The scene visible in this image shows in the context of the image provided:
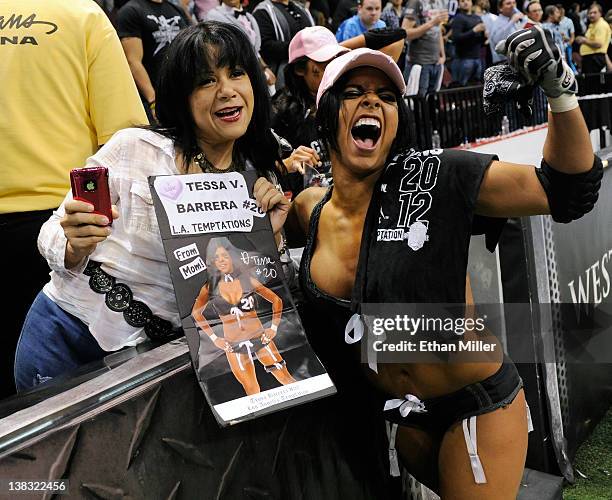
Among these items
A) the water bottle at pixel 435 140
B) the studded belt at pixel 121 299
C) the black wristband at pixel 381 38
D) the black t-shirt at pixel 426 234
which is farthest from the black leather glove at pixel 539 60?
the water bottle at pixel 435 140

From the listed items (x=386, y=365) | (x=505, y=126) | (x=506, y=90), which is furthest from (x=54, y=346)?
(x=505, y=126)

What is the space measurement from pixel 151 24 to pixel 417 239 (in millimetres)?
3444

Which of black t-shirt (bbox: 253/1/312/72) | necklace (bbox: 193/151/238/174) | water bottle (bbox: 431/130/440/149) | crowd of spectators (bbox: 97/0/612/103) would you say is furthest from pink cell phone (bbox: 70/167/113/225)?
water bottle (bbox: 431/130/440/149)

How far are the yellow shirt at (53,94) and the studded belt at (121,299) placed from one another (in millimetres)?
598

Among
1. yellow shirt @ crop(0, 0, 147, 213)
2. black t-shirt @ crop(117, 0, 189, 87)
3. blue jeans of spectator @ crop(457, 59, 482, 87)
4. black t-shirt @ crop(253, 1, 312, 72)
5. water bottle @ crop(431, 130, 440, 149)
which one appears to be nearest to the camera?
yellow shirt @ crop(0, 0, 147, 213)

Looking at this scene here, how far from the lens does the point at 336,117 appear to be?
5.94ft

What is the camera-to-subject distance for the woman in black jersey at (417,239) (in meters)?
1.66

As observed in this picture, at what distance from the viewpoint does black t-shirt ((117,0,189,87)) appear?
4.59 metres

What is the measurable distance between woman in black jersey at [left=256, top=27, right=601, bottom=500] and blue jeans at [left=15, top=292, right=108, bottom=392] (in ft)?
1.96

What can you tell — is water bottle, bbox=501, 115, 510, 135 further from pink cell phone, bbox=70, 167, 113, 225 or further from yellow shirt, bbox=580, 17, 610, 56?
pink cell phone, bbox=70, 167, 113, 225

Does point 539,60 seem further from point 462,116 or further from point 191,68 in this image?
point 462,116

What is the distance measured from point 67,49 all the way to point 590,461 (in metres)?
2.67

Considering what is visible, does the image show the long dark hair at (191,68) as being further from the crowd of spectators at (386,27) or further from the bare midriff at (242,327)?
the crowd of spectators at (386,27)

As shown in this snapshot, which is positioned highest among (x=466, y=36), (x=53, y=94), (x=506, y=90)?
(x=506, y=90)
